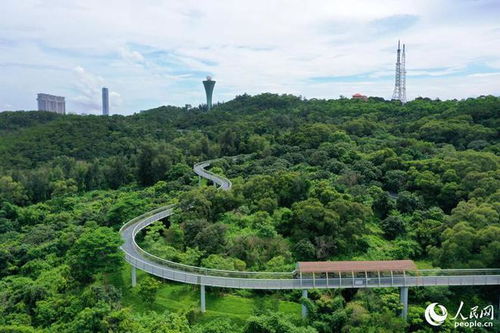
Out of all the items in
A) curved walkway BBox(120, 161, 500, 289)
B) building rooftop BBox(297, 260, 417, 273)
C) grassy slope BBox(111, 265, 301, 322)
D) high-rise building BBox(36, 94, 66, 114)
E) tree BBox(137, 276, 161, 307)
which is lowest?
grassy slope BBox(111, 265, 301, 322)

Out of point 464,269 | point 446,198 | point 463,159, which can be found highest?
point 463,159

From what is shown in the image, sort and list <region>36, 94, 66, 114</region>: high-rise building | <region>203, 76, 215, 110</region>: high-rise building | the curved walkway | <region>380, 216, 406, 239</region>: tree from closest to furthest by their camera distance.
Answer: the curved walkway, <region>380, 216, 406, 239</region>: tree, <region>203, 76, 215, 110</region>: high-rise building, <region>36, 94, 66, 114</region>: high-rise building

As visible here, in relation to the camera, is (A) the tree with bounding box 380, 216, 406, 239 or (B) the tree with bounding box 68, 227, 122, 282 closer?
(B) the tree with bounding box 68, 227, 122, 282

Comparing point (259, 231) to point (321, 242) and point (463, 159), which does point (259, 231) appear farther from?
point (463, 159)

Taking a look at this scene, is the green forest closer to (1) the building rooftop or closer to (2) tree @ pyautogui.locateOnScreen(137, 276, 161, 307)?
(2) tree @ pyautogui.locateOnScreen(137, 276, 161, 307)

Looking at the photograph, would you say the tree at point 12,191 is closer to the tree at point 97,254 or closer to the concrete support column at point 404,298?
the tree at point 97,254

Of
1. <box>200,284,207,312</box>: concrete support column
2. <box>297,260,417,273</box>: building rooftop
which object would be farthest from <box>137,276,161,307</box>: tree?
<box>297,260,417,273</box>: building rooftop

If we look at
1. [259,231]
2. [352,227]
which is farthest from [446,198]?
[259,231]
